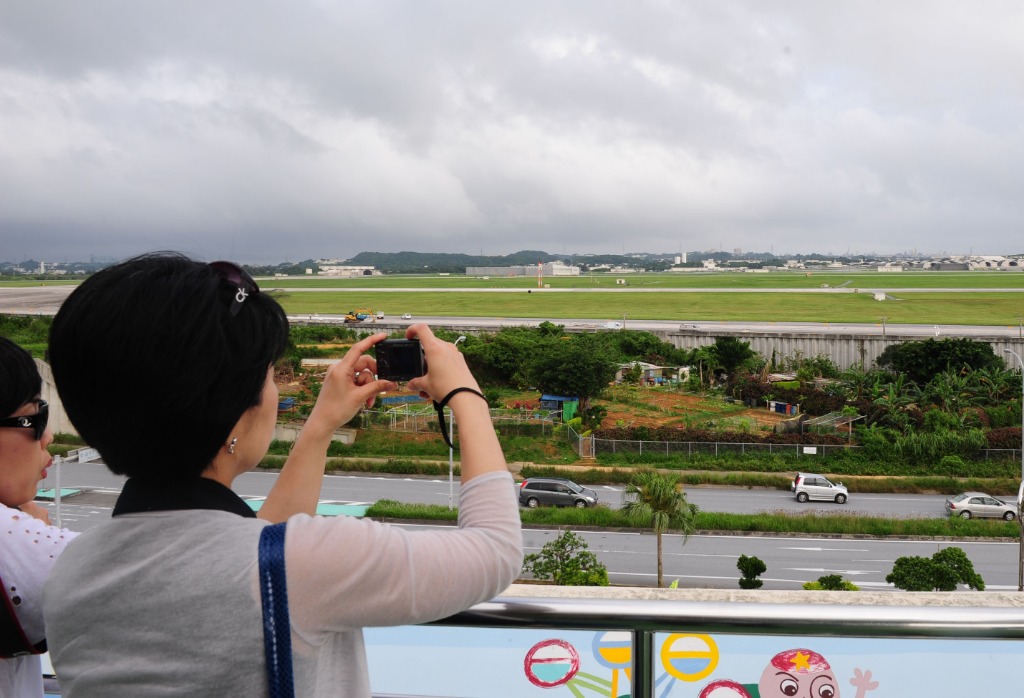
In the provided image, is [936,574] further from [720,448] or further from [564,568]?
[720,448]

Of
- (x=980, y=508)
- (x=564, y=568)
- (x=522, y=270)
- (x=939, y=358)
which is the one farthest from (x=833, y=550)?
(x=522, y=270)

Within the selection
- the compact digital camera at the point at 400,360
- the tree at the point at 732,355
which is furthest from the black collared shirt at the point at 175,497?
the tree at the point at 732,355

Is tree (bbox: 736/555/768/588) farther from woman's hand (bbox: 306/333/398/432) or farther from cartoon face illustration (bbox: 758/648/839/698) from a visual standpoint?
woman's hand (bbox: 306/333/398/432)

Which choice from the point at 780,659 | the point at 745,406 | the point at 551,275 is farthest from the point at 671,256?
the point at 780,659

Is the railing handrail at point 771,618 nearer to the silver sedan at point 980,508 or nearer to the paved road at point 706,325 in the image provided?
the silver sedan at point 980,508

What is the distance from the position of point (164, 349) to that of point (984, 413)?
18.8 meters

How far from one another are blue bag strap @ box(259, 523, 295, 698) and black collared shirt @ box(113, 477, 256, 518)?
0.20ft

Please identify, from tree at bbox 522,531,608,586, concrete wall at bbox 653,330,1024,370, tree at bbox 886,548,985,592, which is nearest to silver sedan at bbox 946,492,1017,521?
tree at bbox 886,548,985,592

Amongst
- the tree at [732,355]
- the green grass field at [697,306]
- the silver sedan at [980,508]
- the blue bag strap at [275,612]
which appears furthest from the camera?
the green grass field at [697,306]

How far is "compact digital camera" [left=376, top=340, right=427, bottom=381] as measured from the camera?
846 millimetres

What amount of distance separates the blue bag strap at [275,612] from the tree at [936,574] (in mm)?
8278

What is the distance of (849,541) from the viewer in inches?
454

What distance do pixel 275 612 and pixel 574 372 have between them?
1631cm

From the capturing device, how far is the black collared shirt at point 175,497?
24.1 inches
